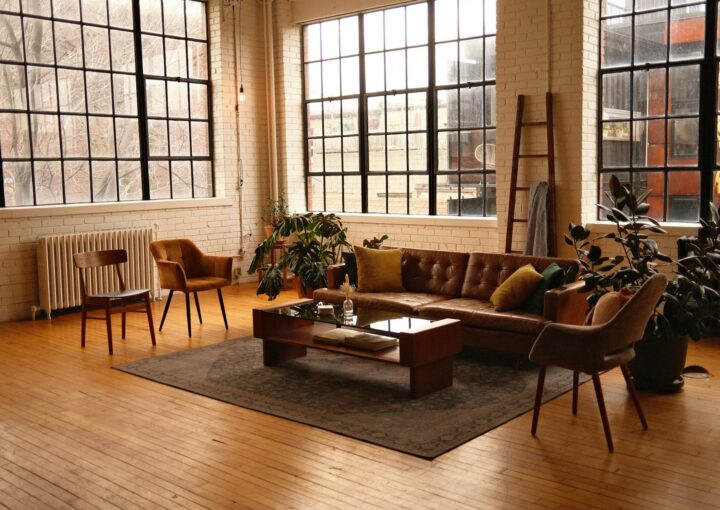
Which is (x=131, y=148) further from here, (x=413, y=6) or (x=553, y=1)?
(x=553, y=1)

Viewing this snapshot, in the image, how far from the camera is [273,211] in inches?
419

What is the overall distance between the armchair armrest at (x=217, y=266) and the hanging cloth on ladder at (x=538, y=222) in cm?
300

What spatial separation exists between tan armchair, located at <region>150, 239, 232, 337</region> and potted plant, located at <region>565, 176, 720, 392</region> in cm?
376

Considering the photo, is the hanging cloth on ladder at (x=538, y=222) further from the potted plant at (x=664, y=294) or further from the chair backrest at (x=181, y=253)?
the chair backrest at (x=181, y=253)

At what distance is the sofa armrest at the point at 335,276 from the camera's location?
7.52m

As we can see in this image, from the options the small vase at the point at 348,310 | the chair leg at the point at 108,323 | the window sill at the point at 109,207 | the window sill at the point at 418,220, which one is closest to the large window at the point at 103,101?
the window sill at the point at 109,207

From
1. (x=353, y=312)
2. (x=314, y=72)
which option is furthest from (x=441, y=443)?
(x=314, y=72)

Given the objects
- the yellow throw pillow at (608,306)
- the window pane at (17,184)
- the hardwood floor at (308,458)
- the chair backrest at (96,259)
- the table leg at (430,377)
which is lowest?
the hardwood floor at (308,458)

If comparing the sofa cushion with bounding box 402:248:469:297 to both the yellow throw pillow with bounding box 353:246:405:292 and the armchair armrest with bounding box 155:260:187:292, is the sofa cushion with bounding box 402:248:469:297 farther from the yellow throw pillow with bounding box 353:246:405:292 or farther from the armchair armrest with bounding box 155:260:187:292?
the armchair armrest with bounding box 155:260:187:292

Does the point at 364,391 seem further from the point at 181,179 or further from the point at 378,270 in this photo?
the point at 181,179

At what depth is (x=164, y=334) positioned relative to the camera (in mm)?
7609

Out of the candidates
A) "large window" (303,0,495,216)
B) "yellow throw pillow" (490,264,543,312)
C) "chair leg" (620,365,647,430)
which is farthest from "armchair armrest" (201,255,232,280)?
"chair leg" (620,365,647,430)

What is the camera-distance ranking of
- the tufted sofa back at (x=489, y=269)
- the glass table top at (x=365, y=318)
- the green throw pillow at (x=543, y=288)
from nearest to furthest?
the glass table top at (x=365, y=318) < the green throw pillow at (x=543, y=288) < the tufted sofa back at (x=489, y=269)

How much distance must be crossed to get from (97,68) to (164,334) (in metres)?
3.45
